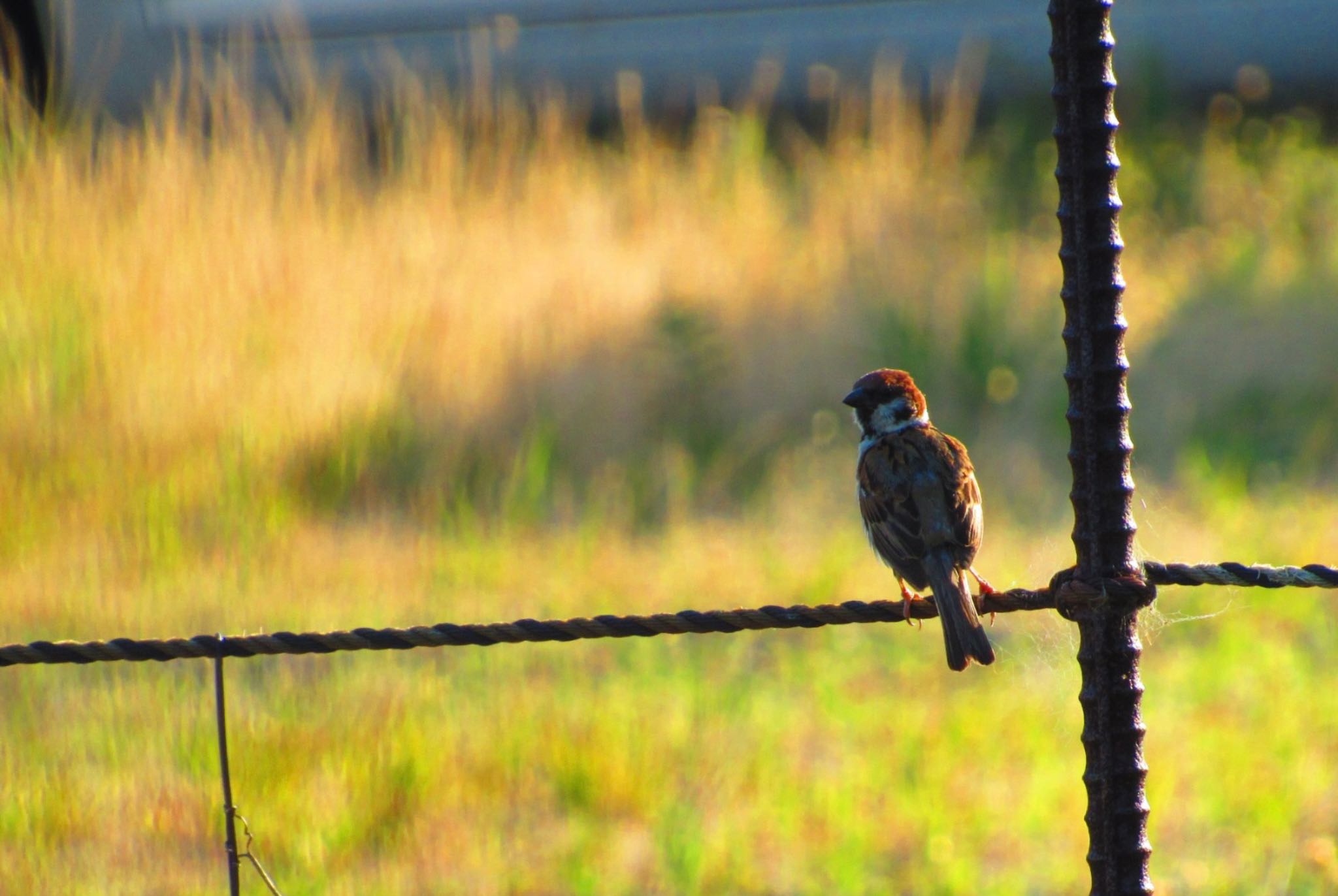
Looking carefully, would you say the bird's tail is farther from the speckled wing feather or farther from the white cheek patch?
the white cheek patch

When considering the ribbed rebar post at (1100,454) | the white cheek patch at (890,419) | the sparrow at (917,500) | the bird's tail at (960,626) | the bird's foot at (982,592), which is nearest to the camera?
the ribbed rebar post at (1100,454)

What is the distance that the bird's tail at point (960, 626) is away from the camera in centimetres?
261

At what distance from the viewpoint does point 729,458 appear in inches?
227

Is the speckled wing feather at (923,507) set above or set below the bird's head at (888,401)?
below

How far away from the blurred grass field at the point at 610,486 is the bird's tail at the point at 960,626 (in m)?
0.47

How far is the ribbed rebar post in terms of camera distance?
4.77 ft

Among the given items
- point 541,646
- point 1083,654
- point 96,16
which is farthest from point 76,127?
point 1083,654

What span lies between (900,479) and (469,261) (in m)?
3.30

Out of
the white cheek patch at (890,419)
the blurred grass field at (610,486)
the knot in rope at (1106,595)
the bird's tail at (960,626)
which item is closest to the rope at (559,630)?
the knot in rope at (1106,595)

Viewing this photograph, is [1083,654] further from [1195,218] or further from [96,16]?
[96,16]

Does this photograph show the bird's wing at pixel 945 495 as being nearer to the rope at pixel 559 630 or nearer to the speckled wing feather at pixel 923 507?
the speckled wing feather at pixel 923 507

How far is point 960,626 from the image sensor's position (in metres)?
2.68

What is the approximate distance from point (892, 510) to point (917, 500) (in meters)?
0.06

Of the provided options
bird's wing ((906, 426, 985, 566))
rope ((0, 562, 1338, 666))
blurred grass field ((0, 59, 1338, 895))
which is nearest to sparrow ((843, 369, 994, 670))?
bird's wing ((906, 426, 985, 566))
